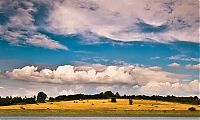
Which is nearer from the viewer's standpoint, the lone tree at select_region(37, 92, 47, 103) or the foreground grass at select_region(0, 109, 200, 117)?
the foreground grass at select_region(0, 109, 200, 117)

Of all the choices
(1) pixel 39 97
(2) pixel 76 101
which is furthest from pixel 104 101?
(1) pixel 39 97

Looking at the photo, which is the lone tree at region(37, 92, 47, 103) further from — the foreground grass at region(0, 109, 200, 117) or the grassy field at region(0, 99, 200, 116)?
the foreground grass at region(0, 109, 200, 117)

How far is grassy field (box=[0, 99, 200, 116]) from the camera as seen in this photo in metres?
81.2

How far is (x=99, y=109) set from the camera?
83.6 m

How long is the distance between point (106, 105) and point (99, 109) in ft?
13.6

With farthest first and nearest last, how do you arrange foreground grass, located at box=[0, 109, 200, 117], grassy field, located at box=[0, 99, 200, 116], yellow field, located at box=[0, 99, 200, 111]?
yellow field, located at box=[0, 99, 200, 111], grassy field, located at box=[0, 99, 200, 116], foreground grass, located at box=[0, 109, 200, 117]

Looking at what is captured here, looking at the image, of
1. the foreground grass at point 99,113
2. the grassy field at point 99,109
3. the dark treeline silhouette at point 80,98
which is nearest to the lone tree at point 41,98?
the dark treeline silhouette at point 80,98

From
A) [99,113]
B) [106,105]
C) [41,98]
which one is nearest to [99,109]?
[99,113]

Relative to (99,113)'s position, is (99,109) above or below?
above

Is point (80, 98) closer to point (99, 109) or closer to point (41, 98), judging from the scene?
point (41, 98)

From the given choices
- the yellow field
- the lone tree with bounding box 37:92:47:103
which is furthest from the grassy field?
the lone tree with bounding box 37:92:47:103

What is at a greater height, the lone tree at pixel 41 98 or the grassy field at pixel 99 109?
the lone tree at pixel 41 98

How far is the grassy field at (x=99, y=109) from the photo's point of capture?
81.2 m

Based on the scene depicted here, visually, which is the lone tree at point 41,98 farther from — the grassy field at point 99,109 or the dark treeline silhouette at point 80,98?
the grassy field at point 99,109
